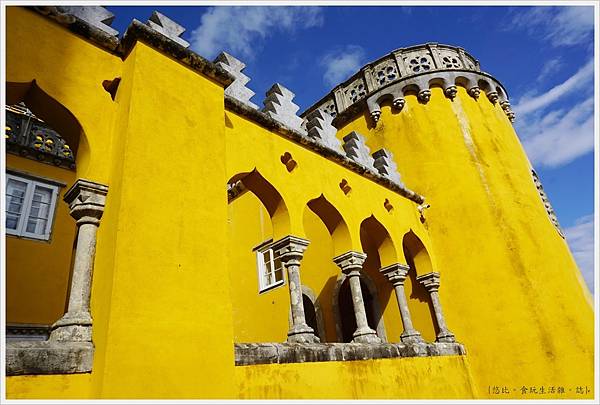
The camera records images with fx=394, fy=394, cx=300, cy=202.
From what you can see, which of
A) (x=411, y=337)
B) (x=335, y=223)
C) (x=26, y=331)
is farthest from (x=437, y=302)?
(x=26, y=331)

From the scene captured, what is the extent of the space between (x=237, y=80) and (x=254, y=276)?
532cm

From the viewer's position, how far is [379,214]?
6.61 m

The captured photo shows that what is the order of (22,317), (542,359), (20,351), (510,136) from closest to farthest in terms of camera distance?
(20,351) < (542,359) < (22,317) < (510,136)

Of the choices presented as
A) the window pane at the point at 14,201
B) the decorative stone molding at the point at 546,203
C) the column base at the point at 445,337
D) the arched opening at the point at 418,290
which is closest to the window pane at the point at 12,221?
the window pane at the point at 14,201

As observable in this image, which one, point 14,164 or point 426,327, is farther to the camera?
point 14,164

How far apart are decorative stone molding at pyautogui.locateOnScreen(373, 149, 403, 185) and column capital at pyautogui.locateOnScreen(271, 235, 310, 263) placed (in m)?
3.20

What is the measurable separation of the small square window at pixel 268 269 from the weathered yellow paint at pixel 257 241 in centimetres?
20

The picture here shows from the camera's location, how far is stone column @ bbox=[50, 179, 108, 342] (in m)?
2.65

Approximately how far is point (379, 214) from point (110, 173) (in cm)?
443

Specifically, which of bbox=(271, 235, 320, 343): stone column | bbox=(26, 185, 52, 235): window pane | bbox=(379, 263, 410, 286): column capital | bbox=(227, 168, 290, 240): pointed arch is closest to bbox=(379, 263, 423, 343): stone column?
bbox=(379, 263, 410, 286): column capital

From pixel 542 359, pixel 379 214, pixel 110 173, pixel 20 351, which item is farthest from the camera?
pixel 379 214

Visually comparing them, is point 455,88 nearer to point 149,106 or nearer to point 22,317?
point 149,106

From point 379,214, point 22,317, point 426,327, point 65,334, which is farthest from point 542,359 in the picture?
point 22,317

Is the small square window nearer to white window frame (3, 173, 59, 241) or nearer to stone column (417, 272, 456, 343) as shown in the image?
stone column (417, 272, 456, 343)
